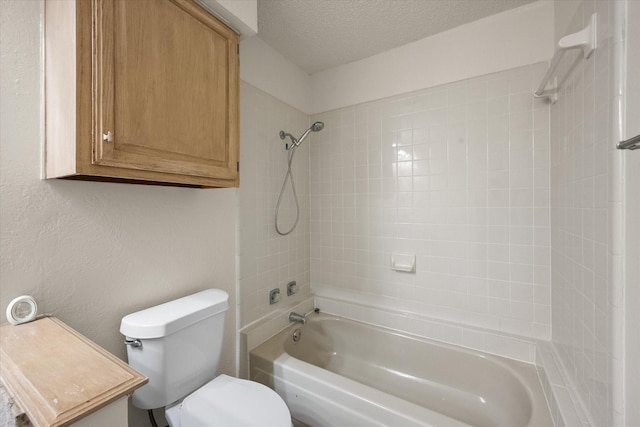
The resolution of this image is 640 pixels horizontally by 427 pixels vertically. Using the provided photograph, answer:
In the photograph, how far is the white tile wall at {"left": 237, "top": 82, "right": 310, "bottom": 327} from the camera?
1708 mm

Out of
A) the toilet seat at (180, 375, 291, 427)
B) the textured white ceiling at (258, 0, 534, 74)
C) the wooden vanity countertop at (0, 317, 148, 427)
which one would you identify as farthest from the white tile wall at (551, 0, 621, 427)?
the wooden vanity countertop at (0, 317, 148, 427)

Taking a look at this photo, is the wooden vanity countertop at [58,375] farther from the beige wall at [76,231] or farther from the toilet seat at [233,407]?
the toilet seat at [233,407]

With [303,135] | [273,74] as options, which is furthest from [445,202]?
[273,74]

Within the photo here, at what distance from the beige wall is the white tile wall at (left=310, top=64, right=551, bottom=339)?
1160mm

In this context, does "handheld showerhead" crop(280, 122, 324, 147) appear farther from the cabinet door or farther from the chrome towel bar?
the chrome towel bar

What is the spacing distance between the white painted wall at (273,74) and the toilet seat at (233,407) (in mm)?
1714

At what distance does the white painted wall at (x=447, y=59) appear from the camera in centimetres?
153

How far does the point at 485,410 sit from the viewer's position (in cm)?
154

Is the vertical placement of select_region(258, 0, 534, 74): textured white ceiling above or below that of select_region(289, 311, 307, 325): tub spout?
above

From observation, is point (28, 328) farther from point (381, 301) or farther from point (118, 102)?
point (381, 301)

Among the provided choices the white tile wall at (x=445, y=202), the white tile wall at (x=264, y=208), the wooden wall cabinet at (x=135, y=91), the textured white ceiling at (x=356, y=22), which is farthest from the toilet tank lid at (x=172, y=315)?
the textured white ceiling at (x=356, y=22)

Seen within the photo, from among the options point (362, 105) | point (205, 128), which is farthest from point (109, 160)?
point (362, 105)

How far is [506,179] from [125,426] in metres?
1.97

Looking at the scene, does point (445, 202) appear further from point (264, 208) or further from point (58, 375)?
point (58, 375)
